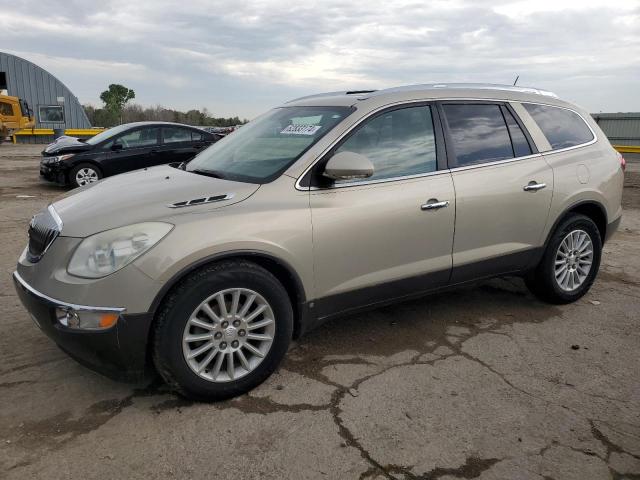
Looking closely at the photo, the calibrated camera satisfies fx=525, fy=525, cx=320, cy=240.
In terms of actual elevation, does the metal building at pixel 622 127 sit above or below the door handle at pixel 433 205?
above

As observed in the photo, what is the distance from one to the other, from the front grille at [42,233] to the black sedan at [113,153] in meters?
7.93

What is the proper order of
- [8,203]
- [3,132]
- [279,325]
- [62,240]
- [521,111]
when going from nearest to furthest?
[62,240] → [279,325] → [521,111] → [8,203] → [3,132]

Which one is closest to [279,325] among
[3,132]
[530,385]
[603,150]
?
[530,385]

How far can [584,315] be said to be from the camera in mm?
4316

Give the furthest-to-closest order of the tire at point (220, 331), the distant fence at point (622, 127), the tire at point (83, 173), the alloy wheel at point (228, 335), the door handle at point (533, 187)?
the distant fence at point (622, 127) → the tire at point (83, 173) → the door handle at point (533, 187) → the alloy wheel at point (228, 335) → the tire at point (220, 331)

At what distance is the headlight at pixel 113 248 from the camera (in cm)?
263

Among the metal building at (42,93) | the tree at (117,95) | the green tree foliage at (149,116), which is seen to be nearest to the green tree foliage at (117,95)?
the tree at (117,95)

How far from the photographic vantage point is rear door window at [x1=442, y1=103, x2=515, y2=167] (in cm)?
375

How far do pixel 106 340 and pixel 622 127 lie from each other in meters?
27.9

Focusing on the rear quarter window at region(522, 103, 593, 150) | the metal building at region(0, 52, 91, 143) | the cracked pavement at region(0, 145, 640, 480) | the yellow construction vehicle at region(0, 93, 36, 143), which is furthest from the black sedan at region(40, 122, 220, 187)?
the metal building at region(0, 52, 91, 143)

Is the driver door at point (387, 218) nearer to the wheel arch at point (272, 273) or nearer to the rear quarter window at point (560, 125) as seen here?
the wheel arch at point (272, 273)

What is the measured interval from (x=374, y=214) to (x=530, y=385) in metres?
1.40

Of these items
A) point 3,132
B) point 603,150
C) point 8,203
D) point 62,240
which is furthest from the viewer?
point 3,132

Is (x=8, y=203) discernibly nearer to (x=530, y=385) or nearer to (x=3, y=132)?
(x=530, y=385)
